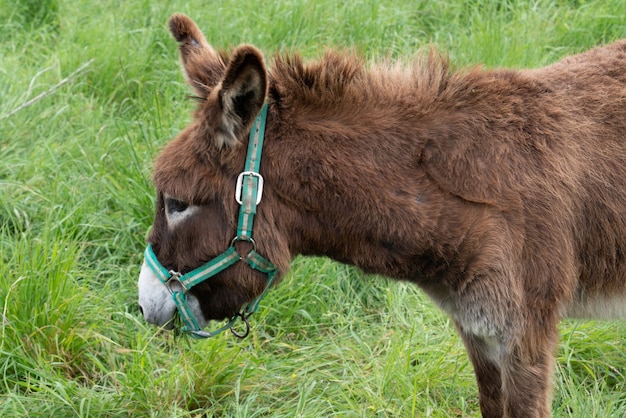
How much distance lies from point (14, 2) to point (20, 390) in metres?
3.68

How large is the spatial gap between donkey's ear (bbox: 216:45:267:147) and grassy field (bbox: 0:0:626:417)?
745 mm

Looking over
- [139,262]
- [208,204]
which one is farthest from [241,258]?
[139,262]

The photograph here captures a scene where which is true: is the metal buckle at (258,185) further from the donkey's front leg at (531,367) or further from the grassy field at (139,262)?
the donkey's front leg at (531,367)

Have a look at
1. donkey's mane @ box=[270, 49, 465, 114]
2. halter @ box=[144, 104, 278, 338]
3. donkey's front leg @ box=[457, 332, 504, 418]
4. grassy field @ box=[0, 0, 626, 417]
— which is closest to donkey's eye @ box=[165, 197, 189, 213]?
halter @ box=[144, 104, 278, 338]

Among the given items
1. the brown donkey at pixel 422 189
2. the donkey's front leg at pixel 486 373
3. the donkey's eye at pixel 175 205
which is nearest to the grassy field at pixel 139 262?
the donkey's front leg at pixel 486 373

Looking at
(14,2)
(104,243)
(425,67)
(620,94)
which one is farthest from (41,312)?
(14,2)

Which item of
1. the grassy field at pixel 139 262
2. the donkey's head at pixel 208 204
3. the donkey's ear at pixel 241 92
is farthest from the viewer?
the grassy field at pixel 139 262

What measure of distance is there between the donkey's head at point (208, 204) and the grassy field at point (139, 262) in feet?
1.82

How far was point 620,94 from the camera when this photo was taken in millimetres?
2861

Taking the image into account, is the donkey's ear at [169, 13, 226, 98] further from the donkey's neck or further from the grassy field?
the grassy field

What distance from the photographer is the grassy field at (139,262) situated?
130 inches

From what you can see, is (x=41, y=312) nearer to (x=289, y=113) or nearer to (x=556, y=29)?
(x=289, y=113)

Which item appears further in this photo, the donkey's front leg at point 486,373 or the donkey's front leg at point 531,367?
the donkey's front leg at point 486,373

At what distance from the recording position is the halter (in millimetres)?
2609
